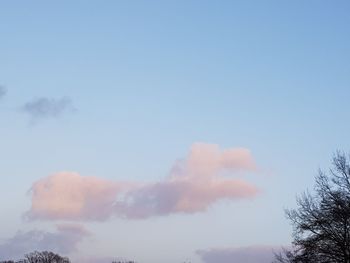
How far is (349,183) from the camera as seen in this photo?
45.2 m

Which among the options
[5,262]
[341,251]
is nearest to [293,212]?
[341,251]

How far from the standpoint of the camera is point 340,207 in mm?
42750

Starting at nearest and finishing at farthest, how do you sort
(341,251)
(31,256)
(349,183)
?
(341,251)
(349,183)
(31,256)

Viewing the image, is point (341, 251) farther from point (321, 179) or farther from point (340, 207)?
point (321, 179)

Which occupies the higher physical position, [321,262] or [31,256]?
[31,256]

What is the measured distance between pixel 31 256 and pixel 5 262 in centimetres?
1226

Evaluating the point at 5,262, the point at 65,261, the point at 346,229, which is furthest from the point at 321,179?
the point at 5,262

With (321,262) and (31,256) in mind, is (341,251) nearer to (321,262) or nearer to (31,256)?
(321,262)

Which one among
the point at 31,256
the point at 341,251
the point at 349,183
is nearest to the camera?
the point at 341,251

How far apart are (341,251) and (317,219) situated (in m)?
3.24

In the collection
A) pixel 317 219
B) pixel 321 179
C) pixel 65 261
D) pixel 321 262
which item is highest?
pixel 65 261

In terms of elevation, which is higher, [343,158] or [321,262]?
[343,158]

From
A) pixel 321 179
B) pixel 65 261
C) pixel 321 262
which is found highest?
pixel 65 261

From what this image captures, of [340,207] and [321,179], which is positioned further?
[321,179]
